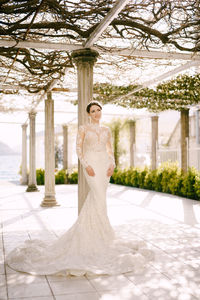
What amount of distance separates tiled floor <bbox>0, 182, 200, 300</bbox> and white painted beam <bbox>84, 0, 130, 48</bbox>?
306cm

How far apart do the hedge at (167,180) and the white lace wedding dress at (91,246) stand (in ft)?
20.6

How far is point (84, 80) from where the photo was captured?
5789 mm

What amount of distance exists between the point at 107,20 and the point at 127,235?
351 cm

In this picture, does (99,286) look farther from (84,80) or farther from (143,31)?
(143,31)

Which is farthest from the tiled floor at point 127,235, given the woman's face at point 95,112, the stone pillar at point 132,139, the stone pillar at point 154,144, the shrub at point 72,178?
the shrub at point 72,178

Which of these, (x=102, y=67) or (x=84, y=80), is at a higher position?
(x=102, y=67)

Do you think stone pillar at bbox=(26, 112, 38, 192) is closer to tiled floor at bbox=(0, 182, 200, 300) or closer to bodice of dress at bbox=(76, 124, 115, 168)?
tiled floor at bbox=(0, 182, 200, 300)

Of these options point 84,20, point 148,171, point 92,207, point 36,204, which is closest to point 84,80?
point 84,20

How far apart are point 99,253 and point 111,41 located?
140 inches

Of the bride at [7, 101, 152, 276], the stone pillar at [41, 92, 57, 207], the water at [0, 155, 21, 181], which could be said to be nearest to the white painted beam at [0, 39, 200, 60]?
the bride at [7, 101, 152, 276]

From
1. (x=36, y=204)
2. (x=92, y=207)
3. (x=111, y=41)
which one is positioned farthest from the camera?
(x=36, y=204)

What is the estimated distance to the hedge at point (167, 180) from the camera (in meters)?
11.2

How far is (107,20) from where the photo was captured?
4738 millimetres

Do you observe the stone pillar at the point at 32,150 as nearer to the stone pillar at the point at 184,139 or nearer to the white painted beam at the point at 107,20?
the stone pillar at the point at 184,139
